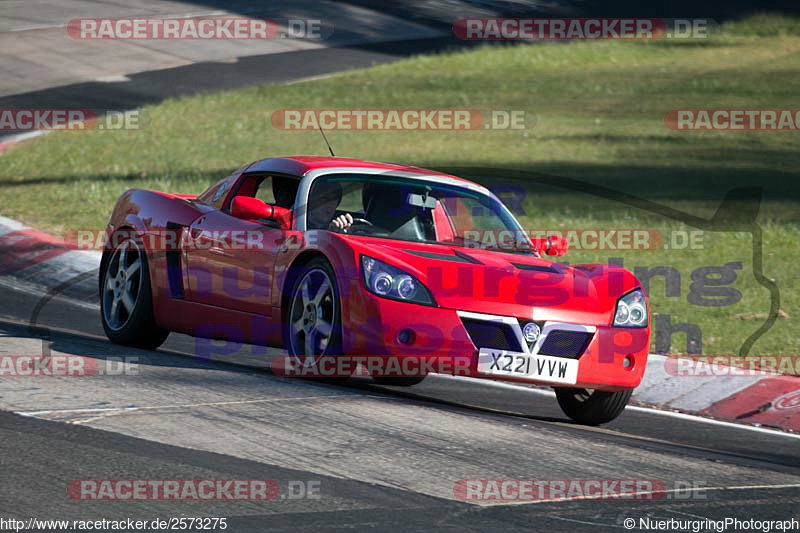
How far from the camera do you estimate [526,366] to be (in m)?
7.68

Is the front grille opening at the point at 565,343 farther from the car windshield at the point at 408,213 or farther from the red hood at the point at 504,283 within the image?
the car windshield at the point at 408,213

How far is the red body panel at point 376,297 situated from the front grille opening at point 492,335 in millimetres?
45

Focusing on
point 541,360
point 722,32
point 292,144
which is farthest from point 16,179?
point 722,32

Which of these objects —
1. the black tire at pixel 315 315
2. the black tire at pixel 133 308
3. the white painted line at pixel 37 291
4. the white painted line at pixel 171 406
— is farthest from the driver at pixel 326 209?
the white painted line at pixel 37 291

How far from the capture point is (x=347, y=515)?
18.0 ft

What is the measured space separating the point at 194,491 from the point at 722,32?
37.3 metres

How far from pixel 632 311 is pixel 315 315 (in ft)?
6.07

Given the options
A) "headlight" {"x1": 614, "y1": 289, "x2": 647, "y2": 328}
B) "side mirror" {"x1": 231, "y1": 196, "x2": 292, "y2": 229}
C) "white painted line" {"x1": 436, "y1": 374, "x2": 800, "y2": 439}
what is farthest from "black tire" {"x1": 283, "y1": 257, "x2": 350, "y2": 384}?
"white painted line" {"x1": 436, "y1": 374, "x2": 800, "y2": 439}

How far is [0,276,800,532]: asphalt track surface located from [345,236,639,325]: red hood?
649 millimetres

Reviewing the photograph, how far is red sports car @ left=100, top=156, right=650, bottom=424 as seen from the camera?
25.3 feet

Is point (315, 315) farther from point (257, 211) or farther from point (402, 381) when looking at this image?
point (402, 381)

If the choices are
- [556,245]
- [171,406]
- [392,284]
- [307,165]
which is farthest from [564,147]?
[171,406]

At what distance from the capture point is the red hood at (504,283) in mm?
7762

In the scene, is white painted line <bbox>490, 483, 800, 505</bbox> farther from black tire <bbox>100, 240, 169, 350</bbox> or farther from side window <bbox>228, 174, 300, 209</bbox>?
black tire <bbox>100, 240, 169, 350</bbox>
